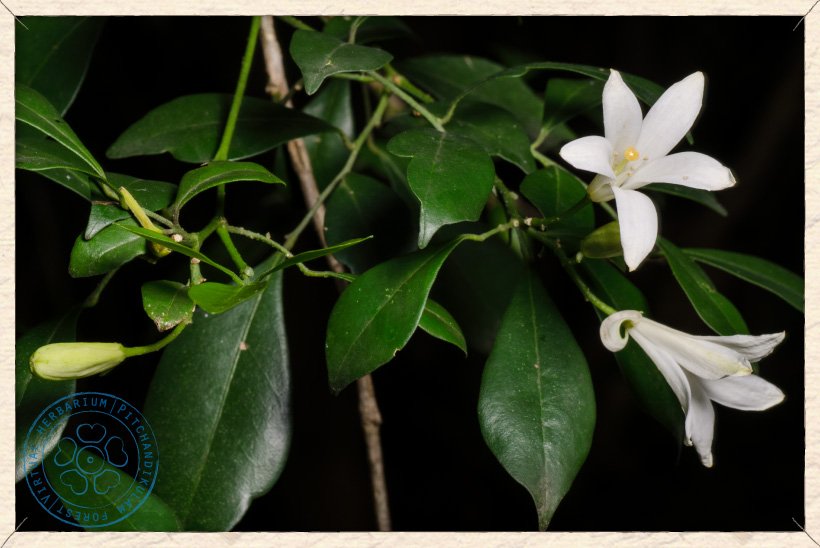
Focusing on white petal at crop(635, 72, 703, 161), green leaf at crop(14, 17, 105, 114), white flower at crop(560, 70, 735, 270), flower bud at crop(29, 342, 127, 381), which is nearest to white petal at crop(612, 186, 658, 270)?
white flower at crop(560, 70, 735, 270)

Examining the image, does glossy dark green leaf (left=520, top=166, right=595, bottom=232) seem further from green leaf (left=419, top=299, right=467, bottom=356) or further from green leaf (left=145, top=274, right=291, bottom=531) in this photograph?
green leaf (left=145, top=274, right=291, bottom=531)

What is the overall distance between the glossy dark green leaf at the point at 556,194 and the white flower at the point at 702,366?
0.16m

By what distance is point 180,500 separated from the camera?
2.36 feet

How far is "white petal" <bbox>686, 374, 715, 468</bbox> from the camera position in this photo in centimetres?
62

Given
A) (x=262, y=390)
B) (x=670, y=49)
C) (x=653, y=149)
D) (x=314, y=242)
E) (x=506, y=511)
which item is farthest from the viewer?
(x=670, y=49)

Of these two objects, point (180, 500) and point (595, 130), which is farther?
point (595, 130)

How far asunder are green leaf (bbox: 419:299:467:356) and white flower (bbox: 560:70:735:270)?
0.57 ft

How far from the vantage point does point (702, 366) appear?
61 centimetres

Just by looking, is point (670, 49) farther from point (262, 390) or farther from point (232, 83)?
point (262, 390)

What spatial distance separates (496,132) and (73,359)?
490 mm

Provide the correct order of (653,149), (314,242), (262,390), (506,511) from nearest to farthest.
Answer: (653,149), (262,390), (314,242), (506,511)
